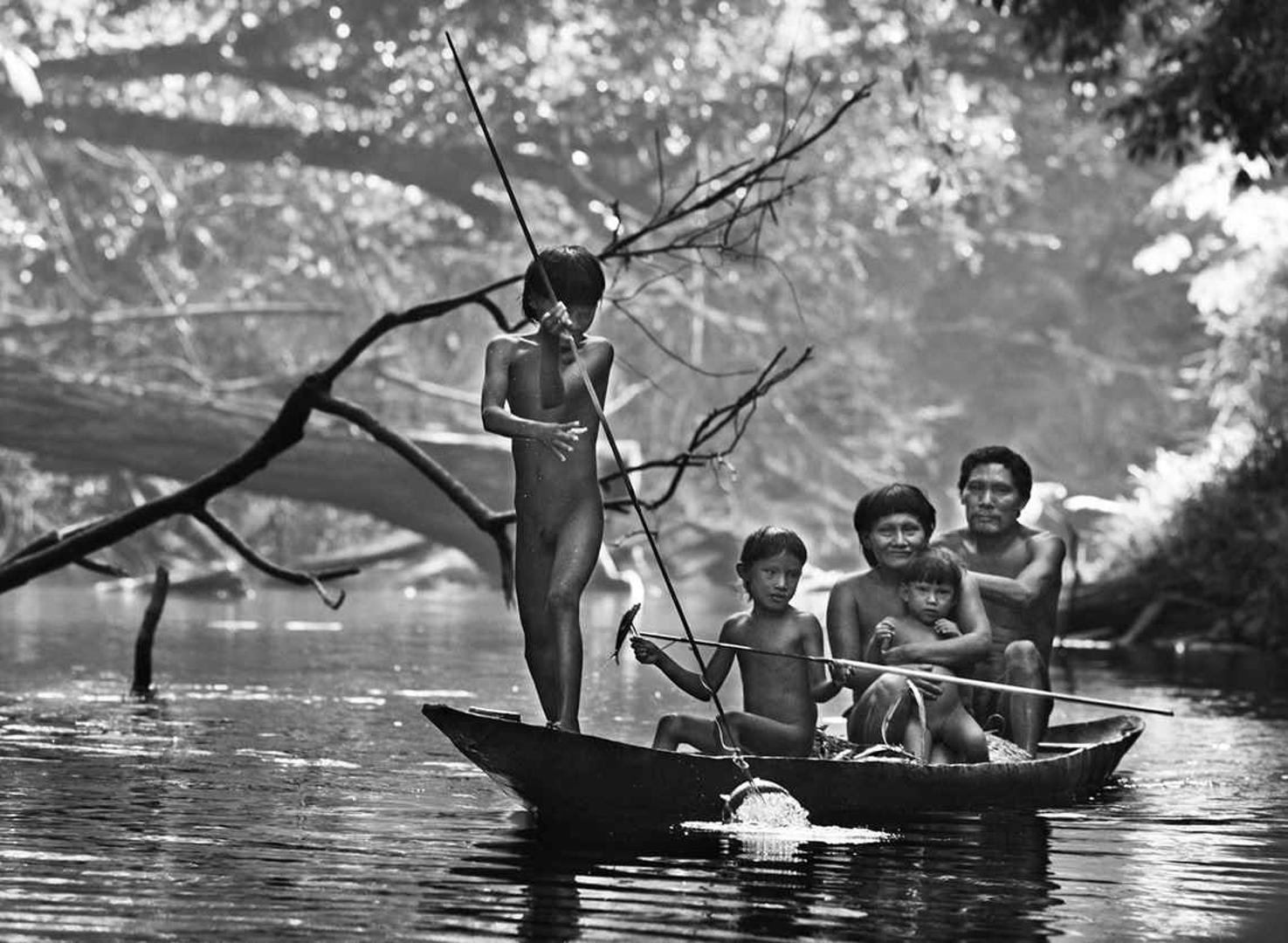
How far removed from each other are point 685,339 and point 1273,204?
1412 centimetres

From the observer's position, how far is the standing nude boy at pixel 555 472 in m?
7.95

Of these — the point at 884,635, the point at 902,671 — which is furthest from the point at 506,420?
the point at 884,635

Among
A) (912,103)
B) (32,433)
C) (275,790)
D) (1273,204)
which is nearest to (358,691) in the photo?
(275,790)

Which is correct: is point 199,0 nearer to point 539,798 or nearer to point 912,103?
point 912,103

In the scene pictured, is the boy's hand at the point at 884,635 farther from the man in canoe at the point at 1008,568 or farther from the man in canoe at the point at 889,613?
the man in canoe at the point at 1008,568

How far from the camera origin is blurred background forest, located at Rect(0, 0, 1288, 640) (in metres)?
26.0

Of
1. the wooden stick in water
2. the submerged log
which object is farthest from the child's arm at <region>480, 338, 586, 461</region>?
the submerged log

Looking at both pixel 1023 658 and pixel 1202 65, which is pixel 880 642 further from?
pixel 1202 65

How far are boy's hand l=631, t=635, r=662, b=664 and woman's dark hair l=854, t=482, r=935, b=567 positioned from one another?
1327 millimetres

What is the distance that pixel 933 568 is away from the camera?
29.4 feet

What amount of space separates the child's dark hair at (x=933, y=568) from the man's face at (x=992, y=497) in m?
1.07

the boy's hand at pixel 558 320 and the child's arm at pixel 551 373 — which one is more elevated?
the boy's hand at pixel 558 320

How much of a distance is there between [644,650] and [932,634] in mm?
1523

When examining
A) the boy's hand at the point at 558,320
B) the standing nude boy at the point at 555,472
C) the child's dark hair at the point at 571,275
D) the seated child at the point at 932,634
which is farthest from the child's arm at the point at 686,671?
the child's dark hair at the point at 571,275
